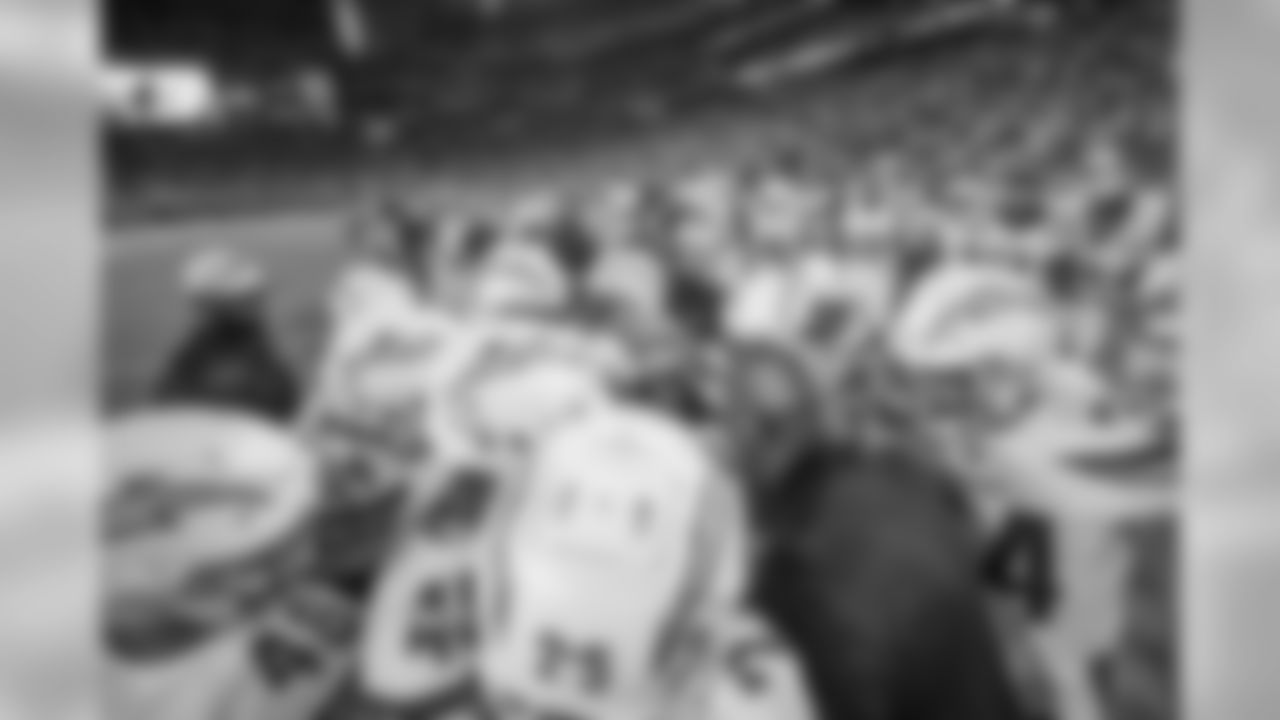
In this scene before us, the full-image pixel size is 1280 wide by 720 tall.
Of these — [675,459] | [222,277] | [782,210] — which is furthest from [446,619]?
[782,210]

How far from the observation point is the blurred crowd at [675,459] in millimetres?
1341

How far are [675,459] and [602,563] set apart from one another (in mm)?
112

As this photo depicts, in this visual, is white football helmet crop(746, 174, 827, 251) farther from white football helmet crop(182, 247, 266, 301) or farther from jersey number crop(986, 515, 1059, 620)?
white football helmet crop(182, 247, 266, 301)

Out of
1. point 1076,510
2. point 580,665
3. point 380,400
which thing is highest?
point 380,400

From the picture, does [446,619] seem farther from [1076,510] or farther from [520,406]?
[1076,510]

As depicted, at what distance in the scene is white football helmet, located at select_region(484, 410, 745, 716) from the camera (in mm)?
1321

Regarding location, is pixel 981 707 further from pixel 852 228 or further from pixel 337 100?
pixel 337 100

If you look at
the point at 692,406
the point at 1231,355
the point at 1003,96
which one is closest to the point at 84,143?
the point at 692,406

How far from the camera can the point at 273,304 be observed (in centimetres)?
136

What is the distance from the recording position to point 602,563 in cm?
134

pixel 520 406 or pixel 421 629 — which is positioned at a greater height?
pixel 520 406

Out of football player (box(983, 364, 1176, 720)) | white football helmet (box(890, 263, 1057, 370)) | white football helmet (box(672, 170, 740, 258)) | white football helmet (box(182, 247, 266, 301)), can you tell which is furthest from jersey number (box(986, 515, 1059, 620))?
white football helmet (box(182, 247, 266, 301))

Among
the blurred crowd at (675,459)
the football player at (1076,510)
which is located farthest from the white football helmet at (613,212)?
the football player at (1076,510)

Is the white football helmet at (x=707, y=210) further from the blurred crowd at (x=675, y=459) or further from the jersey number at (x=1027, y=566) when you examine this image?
the jersey number at (x=1027, y=566)
